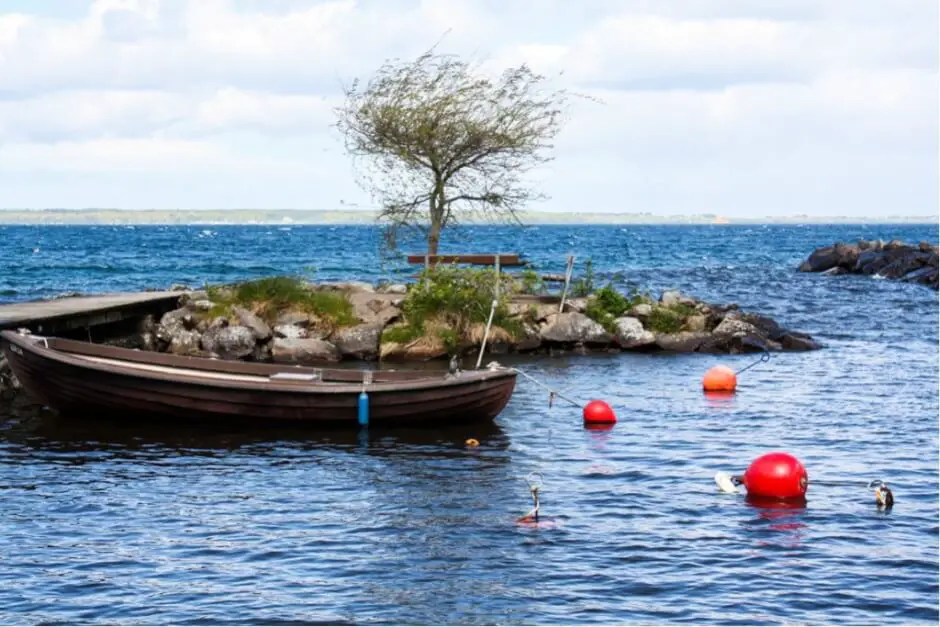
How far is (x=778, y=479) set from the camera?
16.6 meters

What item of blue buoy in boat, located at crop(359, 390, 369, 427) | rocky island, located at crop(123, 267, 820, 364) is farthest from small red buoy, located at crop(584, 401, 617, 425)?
rocky island, located at crop(123, 267, 820, 364)

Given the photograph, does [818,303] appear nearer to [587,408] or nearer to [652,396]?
[652,396]

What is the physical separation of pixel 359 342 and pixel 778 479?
16.0m

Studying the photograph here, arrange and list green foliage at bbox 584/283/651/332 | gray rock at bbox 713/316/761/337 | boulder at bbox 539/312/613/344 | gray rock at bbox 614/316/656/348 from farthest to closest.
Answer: green foliage at bbox 584/283/651/332, gray rock at bbox 713/316/761/337, gray rock at bbox 614/316/656/348, boulder at bbox 539/312/613/344

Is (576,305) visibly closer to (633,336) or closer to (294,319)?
(633,336)

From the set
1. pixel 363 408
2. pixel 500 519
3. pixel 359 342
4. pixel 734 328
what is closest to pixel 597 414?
pixel 363 408

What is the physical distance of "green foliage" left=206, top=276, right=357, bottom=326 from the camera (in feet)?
106

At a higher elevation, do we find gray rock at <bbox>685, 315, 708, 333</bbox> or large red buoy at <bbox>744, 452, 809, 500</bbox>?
gray rock at <bbox>685, 315, 708, 333</bbox>

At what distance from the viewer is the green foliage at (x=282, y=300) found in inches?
1270

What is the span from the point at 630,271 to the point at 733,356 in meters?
39.1

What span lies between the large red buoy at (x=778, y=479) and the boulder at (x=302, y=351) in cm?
1522

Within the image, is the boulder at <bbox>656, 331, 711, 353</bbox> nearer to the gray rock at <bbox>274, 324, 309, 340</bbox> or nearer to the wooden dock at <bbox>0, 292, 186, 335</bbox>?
the gray rock at <bbox>274, 324, 309, 340</bbox>

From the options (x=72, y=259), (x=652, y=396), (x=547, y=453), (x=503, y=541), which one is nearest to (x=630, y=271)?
(x=72, y=259)

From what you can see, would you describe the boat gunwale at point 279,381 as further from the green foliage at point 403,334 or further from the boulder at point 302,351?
the green foliage at point 403,334
